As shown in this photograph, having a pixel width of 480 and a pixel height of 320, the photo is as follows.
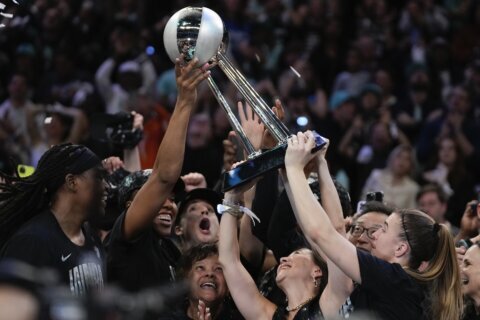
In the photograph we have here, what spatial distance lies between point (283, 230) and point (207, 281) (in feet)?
1.53

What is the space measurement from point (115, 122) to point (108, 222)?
0.87m

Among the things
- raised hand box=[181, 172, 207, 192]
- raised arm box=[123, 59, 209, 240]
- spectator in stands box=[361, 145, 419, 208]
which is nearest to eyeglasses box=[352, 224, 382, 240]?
raised arm box=[123, 59, 209, 240]

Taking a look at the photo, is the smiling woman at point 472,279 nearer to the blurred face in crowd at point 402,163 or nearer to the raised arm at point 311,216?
the raised arm at point 311,216

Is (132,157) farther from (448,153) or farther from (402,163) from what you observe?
(448,153)

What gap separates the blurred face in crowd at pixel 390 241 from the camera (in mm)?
4703

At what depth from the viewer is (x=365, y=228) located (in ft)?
18.0

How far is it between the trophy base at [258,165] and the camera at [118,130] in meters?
2.12

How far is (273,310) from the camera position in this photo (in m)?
5.00

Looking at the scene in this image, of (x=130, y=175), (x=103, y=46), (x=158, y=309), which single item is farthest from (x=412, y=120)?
(x=158, y=309)

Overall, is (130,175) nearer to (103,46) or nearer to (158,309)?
(158,309)

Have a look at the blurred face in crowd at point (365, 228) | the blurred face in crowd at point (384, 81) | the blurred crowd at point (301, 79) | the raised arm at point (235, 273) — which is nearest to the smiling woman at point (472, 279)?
the blurred face in crowd at point (365, 228)

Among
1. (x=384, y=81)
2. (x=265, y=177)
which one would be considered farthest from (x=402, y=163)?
(x=265, y=177)

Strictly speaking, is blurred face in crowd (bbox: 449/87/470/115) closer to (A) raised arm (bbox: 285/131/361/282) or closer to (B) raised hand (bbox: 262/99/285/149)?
(B) raised hand (bbox: 262/99/285/149)

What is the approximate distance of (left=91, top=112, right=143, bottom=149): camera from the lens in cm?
678
